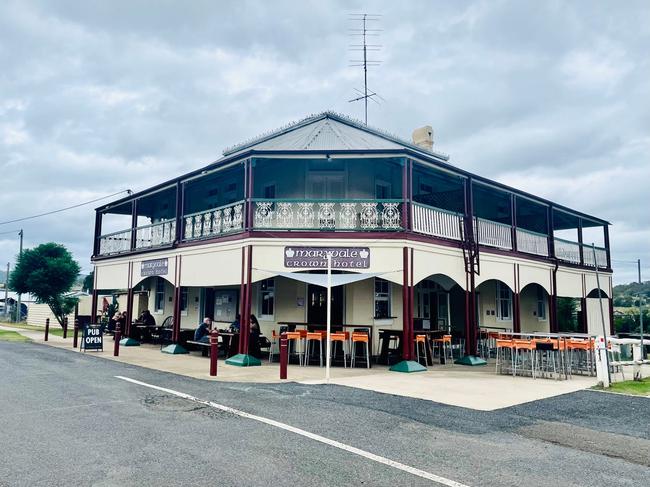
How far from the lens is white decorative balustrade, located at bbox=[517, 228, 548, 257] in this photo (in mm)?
18172

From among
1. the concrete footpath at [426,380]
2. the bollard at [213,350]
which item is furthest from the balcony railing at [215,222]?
the bollard at [213,350]

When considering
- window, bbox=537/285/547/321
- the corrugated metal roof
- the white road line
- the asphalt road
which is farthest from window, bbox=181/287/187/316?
window, bbox=537/285/547/321

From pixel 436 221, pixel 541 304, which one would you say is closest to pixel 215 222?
pixel 436 221

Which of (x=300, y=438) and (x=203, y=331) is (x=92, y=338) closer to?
(x=203, y=331)

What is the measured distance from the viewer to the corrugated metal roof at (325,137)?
624 inches

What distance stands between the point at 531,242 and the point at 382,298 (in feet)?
21.4

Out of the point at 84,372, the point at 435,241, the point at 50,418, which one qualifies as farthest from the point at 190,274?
the point at 50,418

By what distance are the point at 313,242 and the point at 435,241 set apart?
3.36 metres

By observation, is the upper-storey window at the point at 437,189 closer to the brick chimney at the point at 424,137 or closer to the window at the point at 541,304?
the brick chimney at the point at 424,137

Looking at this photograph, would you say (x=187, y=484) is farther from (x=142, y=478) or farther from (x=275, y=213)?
(x=275, y=213)

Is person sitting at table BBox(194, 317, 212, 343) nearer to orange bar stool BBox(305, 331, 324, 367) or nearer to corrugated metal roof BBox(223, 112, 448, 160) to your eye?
orange bar stool BBox(305, 331, 324, 367)

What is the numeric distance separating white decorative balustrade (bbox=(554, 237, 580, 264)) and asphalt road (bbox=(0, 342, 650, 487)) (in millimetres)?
11878

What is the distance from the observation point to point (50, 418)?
22.7 feet

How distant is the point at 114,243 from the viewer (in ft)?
70.7
